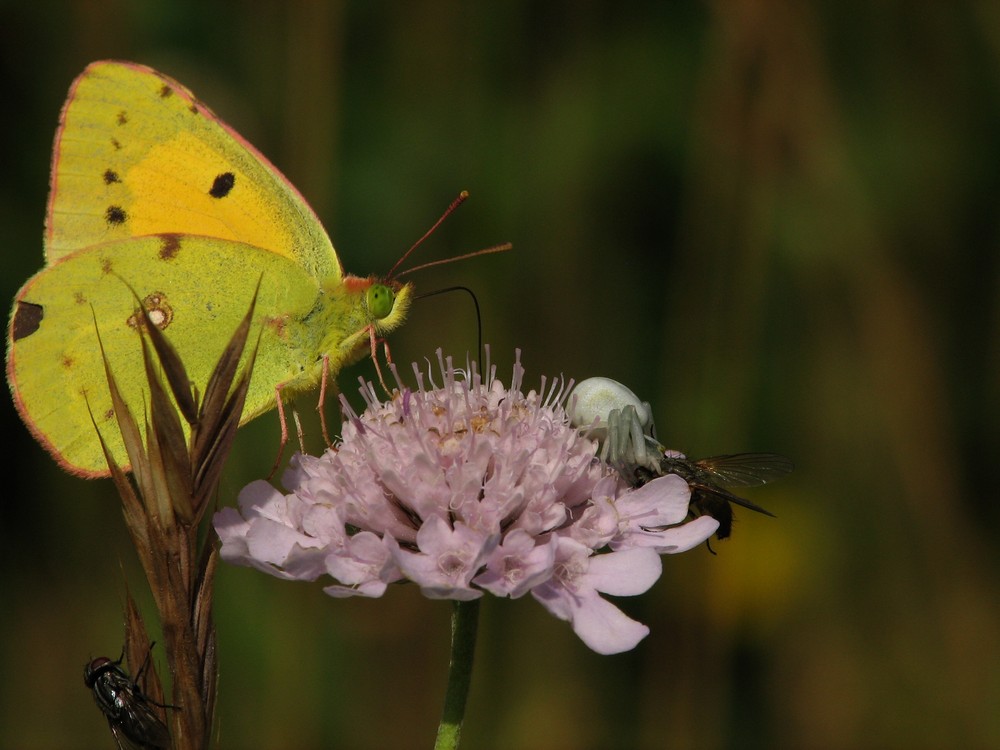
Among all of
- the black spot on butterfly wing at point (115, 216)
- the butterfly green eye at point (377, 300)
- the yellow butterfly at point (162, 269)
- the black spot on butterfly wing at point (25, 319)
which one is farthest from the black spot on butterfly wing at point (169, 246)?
the butterfly green eye at point (377, 300)

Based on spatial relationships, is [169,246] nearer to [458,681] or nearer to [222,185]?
[222,185]

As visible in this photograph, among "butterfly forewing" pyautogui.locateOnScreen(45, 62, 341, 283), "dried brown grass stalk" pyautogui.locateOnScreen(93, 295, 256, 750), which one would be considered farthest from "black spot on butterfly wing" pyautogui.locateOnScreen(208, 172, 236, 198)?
"dried brown grass stalk" pyautogui.locateOnScreen(93, 295, 256, 750)

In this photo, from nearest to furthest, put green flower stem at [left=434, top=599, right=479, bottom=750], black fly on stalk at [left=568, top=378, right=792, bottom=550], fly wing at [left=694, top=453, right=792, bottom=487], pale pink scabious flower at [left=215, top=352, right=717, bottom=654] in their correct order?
green flower stem at [left=434, top=599, right=479, bottom=750], pale pink scabious flower at [left=215, top=352, right=717, bottom=654], black fly on stalk at [left=568, top=378, right=792, bottom=550], fly wing at [left=694, top=453, right=792, bottom=487]

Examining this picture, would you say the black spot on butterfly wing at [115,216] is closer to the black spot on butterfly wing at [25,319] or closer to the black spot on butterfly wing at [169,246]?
the black spot on butterfly wing at [169,246]

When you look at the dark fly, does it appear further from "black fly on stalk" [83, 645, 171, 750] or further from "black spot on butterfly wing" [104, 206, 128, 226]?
"black spot on butterfly wing" [104, 206, 128, 226]

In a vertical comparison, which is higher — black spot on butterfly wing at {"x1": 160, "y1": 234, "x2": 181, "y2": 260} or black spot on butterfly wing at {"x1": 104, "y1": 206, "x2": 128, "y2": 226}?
black spot on butterfly wing at {"x1": 104, "y1": 206, "x2": 128, "y2": 226}

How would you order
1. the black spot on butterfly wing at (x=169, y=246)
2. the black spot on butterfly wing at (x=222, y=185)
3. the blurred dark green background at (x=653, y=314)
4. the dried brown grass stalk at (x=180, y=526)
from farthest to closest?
the blurred dark green background at (x=653, y=314) < the black spot on butterfly wing at (x=222, y=185) < the black spot on butterfly wing at (x=169, y=246) < the dried brown grass stalk at (x=180, y=526)

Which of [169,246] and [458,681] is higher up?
[169,246]

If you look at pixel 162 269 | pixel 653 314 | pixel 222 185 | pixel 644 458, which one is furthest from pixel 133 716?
pixel 653 314
